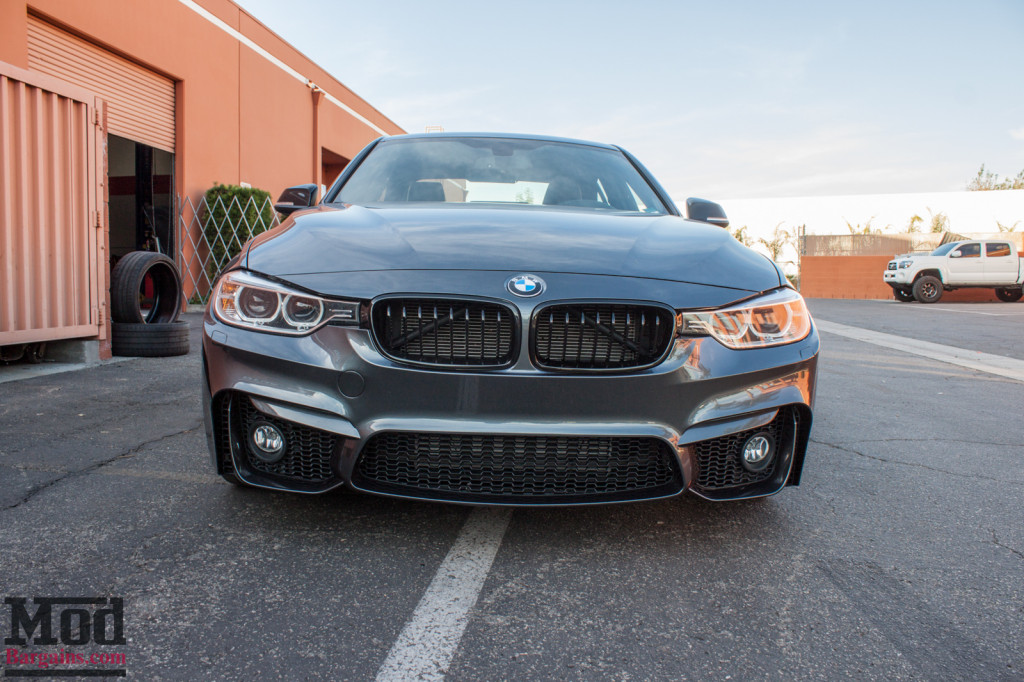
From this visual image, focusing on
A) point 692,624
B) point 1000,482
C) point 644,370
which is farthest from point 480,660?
point 1000,482

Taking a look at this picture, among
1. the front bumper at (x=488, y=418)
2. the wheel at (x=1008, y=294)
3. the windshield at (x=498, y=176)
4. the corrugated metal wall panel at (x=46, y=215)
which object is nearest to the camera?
the front bumper at (x=488, y=418)

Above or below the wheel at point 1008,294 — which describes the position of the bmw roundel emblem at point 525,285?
above

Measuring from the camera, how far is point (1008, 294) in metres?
20.8

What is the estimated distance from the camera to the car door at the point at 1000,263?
1989 cm

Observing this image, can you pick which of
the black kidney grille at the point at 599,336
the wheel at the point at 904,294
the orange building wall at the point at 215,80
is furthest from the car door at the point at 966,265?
the black kidney grille at the point at 599,336

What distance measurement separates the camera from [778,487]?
210 centimetres

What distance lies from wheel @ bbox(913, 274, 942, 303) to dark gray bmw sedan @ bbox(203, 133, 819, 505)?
20.4 meters

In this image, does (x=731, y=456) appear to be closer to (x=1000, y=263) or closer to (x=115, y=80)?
(x=115, y=80)

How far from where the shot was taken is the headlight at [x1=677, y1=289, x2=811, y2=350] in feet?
6.54

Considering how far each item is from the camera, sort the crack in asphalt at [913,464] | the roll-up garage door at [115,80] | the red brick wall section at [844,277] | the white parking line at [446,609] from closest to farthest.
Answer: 1. the white parking line at [446,609]
2. the crack in asphalt at [913,464]
3. the roll-up garage door at [115,80]
4. the red brick wall section at [844,277]

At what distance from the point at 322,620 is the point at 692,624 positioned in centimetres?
85

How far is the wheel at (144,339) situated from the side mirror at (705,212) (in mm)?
4434

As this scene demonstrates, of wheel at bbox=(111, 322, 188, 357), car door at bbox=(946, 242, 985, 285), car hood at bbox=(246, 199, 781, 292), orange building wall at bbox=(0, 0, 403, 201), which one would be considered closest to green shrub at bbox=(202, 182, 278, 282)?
orange building wall at bbox=(0, 0, 403, 201)

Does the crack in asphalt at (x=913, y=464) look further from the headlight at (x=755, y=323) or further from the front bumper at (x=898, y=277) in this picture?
the front bumper at (x=898, y=277)
